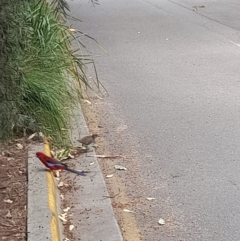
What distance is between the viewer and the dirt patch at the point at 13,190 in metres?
4.52

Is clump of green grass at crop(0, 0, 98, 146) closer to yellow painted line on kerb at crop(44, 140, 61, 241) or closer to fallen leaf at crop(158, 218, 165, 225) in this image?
yellow painted line on kerb at crop(44, 140, 61, 241)

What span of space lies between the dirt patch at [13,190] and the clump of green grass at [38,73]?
18 centimetres

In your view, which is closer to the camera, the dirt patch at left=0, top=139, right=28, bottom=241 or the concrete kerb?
the concrete kerb

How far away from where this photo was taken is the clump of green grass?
571cm

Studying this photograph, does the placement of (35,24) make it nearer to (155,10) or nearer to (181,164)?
(181,164)

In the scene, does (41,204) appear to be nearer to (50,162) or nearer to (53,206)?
(53,206)

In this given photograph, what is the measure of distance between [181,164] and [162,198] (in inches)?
34.2

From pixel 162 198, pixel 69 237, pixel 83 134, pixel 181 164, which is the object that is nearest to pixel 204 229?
pixel 162 198

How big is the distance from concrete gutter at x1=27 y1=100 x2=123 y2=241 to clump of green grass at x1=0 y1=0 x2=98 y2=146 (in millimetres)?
442

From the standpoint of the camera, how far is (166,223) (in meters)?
5.10

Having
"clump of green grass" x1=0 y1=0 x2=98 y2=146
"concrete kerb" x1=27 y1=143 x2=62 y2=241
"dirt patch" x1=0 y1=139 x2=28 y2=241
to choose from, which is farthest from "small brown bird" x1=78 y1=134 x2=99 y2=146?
"concrete kerb" x1=27 y1=143 x2=62 y2=241

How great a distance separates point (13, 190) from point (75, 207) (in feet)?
1.68

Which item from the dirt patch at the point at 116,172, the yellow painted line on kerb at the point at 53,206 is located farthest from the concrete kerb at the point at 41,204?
the dirt patch at the point at 116,172

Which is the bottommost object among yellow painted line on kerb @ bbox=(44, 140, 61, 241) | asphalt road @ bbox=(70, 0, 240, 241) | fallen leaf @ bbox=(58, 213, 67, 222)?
asphalt road @ bbox=(70, 0, 240, 241)
